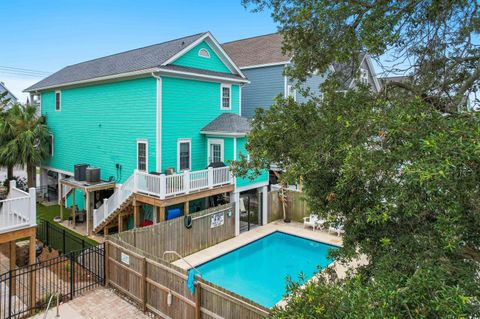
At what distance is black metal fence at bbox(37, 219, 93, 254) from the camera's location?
44.7 feet

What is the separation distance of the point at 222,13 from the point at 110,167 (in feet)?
31.5

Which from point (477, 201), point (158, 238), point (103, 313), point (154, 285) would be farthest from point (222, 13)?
point (477, 201)

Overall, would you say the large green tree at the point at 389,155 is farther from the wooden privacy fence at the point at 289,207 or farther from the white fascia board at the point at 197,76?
the wooden privacy fence at the point at 289,207

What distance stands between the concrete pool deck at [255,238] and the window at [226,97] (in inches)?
271

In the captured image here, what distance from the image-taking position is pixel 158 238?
486 inches

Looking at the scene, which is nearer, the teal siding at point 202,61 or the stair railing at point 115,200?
the stair railing at point 115,200

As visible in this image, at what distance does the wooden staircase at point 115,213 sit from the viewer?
14.2m

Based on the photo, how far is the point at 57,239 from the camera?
14469 millimetres

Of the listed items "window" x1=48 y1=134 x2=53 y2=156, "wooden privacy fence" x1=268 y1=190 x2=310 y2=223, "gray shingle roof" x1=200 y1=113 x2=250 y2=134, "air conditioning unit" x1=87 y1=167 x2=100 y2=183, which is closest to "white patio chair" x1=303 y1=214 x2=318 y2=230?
"wooden privacy fence" x1=268 y1=190 x2=310 y2=223

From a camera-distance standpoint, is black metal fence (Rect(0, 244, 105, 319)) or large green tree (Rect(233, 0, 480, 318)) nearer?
large green tree (Rect(233, 0, 480, 318))

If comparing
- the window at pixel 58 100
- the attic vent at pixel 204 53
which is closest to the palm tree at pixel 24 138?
the window at pixel 58 100

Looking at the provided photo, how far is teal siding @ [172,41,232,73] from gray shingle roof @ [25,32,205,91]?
1.41 ft

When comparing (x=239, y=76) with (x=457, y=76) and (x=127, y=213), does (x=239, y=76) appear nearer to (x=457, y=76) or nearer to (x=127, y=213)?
(x=127, y=213)

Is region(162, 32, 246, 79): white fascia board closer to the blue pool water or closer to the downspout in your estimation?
the downspout
